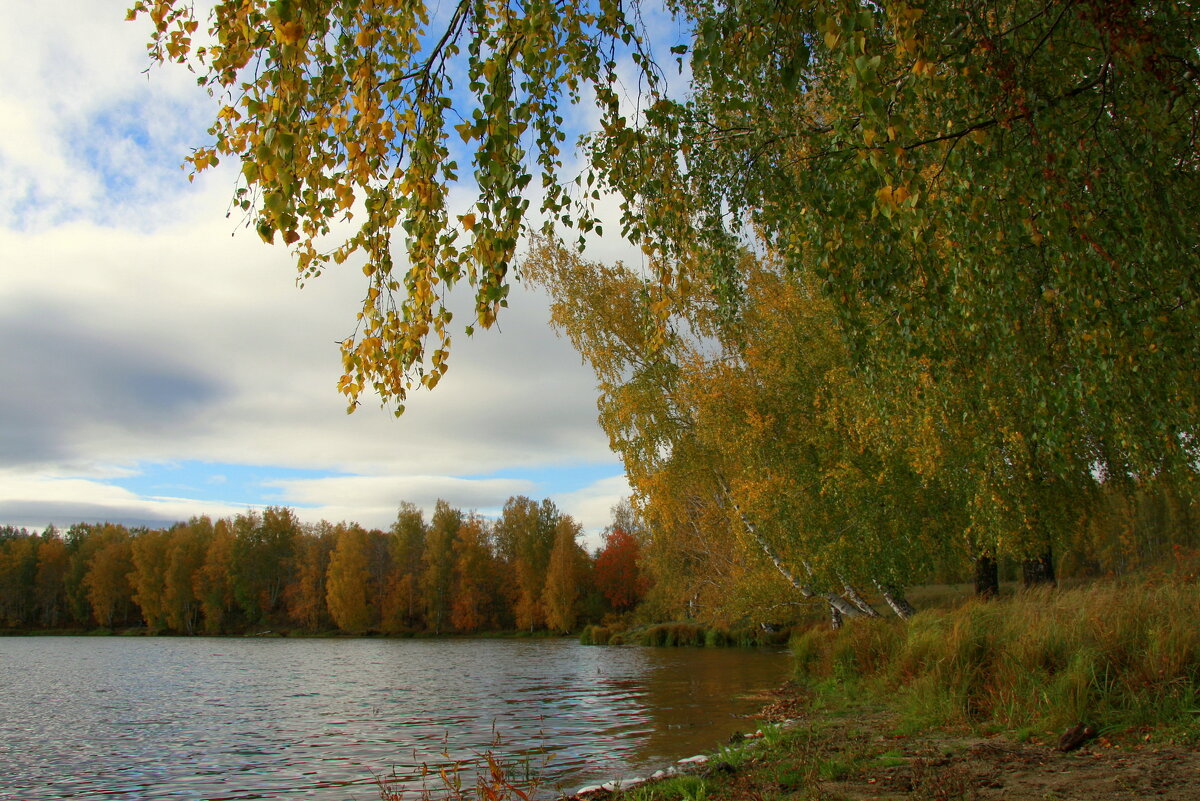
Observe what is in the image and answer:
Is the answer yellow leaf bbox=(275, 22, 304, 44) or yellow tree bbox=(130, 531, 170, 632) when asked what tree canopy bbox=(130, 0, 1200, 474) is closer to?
yellow leaf bbox=(275, 22, 304, 44)

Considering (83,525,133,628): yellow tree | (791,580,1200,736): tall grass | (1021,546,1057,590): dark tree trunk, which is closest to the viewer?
(791,580,1200,736): tall grass

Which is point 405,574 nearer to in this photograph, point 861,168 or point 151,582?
point 151,582

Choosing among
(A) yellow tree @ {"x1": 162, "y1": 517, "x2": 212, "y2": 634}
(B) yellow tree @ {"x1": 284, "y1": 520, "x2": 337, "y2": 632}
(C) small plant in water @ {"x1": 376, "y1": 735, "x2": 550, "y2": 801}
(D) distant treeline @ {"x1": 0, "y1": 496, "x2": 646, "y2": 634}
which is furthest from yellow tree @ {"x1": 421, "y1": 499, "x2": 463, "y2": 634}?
(C) small plant in water @ {"x1": 376, "y1": 735, "x2": 550, "y2": 801}

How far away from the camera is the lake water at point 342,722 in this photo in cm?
915

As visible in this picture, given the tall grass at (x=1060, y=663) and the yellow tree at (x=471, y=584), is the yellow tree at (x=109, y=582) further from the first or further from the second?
the tall grass at (x=1060, y=663)

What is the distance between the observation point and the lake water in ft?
30.0

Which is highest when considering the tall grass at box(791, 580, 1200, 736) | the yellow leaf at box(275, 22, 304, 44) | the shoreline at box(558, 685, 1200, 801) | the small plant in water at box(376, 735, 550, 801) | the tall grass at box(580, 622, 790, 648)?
the yellow leaf at box(275, 22, 304, 44)

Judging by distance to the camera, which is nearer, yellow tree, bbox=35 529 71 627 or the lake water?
the lake water

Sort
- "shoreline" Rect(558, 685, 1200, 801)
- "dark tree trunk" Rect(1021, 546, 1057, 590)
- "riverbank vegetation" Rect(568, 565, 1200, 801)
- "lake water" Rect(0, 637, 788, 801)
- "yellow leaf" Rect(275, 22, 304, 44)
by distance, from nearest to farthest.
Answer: "yellow leaf" Rect(275, 22, 304, 44)
"shoreline" Rect(558, 685, 1200, 801)
"riverbank vegetation" Rect(568, 565, 1200, 801)
"lake water" Rect(0, 637, 788, 801)
"dark tree trunk" Rect(1021, 546, 1057, 590)

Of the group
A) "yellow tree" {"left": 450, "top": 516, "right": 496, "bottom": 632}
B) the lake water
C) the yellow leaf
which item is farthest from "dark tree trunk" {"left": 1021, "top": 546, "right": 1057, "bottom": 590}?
Answer: "yellow tree" {"left": 450, "top": 516, "right": 496, "bottom": 632}

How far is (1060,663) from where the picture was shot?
7.51 metres

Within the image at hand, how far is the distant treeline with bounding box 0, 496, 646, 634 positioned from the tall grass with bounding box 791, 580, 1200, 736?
45294mm

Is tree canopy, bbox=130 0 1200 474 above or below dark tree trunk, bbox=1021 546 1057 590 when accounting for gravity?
above

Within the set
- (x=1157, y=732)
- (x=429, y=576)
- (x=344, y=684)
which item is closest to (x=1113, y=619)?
(x=1157, y=732)
